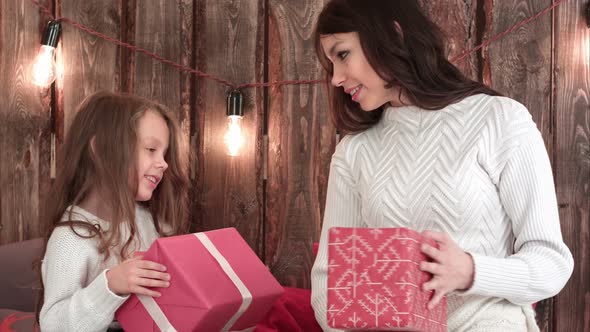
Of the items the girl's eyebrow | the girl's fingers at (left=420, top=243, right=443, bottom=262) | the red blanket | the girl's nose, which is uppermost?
the girl's eyebrow

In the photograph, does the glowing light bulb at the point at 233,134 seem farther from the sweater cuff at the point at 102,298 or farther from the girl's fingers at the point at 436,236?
the girl's fingers at the point at 436,236

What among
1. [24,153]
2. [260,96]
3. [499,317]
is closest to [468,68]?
[260,96]

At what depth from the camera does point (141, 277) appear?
170 cm

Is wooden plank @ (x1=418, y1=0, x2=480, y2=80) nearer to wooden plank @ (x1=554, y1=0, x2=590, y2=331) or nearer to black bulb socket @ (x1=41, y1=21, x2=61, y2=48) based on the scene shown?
wooden plank @ (x1=554, y1=0, x2=590, y2=331)

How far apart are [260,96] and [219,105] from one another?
183 millimetres

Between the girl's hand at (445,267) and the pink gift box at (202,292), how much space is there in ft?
1.94

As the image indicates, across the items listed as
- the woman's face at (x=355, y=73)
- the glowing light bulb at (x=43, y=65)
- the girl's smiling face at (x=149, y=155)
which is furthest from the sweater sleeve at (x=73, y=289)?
the glowing light bulb at (x=43, y=65)

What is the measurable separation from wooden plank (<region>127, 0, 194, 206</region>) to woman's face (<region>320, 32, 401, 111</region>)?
4.01 ft

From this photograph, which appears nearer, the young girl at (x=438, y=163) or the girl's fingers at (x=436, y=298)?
the girl's fingers at (x=436, y=298)

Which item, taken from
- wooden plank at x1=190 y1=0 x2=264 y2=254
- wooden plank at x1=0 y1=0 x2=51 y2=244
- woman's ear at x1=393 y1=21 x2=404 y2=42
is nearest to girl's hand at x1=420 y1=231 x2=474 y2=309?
woman's ear at x1=393 y1=21 x2=404 y2=42

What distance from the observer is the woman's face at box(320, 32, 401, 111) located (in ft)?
5.81

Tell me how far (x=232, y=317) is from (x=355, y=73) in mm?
711

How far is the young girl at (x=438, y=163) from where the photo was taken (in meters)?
1.57

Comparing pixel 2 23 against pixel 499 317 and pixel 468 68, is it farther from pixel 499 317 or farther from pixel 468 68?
pixel 499 317
